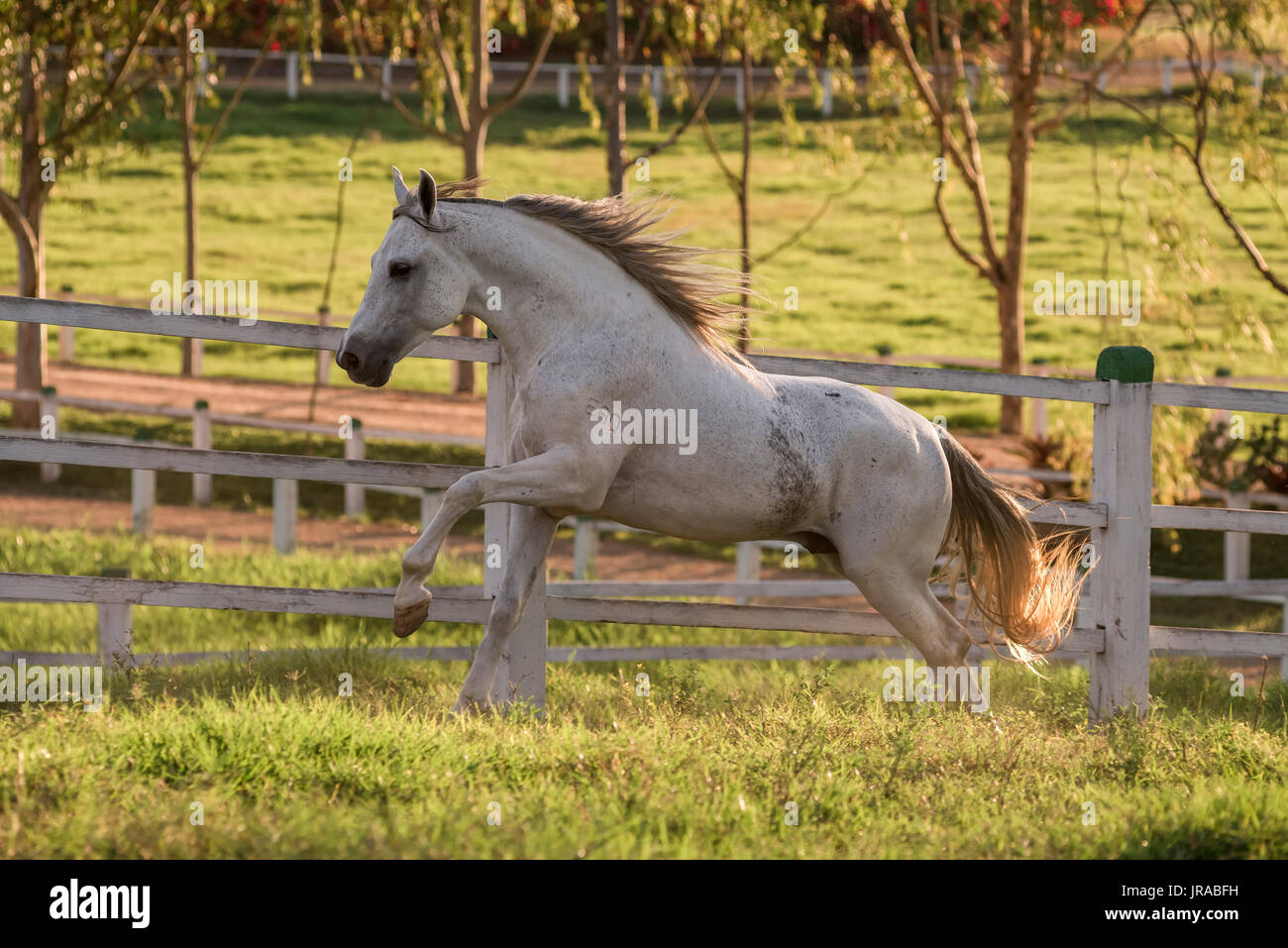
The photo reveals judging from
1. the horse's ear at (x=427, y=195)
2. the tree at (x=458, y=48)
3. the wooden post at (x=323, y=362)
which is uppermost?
the tree at (x=458, y=48)

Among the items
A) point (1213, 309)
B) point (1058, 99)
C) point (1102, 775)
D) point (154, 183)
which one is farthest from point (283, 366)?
point (1058, 99)

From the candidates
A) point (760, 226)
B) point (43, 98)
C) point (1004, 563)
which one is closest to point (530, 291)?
point (1004, 563)

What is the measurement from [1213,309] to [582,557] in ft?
54.0

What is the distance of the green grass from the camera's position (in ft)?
11.7

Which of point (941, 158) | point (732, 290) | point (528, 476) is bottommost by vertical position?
point (528, 476)

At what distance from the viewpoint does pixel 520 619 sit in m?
5.31

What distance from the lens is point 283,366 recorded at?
19.5m

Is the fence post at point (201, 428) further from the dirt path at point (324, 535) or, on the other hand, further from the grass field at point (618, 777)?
the grass field at point (618, 777)

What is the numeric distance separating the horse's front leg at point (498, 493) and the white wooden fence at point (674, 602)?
0.59 metres

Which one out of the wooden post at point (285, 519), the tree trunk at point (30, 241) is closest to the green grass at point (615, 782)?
the wooden post at point (285, 519)

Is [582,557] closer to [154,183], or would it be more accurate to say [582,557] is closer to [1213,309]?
[1213,309]

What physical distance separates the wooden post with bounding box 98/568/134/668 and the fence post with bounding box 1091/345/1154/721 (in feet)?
13.1

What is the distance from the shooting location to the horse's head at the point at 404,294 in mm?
4691

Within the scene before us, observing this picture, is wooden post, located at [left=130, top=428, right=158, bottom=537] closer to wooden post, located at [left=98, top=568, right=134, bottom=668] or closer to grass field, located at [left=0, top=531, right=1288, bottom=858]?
wooden post, located at [left=98, top=568, right=134, bottom=668]
